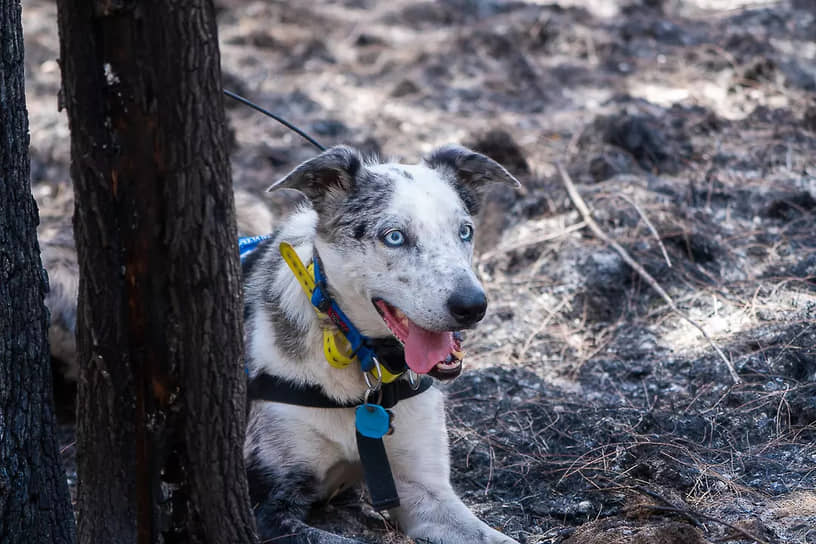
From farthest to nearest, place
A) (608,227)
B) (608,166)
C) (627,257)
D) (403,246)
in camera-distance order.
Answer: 1. (608,166)
2. (608,227)
3. (627,257)
4. (403,246)

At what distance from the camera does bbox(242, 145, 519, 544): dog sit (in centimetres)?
314

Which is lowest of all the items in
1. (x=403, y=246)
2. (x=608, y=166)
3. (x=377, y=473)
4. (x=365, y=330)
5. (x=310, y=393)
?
(x=377, y=473)

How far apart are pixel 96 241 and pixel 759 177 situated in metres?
5.56

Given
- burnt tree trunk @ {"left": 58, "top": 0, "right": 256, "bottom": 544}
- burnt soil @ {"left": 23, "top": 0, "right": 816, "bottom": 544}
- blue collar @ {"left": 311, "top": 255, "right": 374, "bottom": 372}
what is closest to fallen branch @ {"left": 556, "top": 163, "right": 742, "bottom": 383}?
burnt soil @ {"left": 23, "top": 0, "right": 816, "bottom": 544}

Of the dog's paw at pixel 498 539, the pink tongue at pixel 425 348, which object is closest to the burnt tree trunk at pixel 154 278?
the pink tongue at pixel 425 348

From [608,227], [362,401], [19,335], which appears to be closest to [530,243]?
[608,227]

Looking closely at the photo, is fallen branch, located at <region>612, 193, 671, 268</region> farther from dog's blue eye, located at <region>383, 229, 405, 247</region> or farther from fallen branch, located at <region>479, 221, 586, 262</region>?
dog's blue eye, located at <region>383, 229, 405, 247</region>

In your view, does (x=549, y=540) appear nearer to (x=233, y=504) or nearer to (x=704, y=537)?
(x=704, y=537)

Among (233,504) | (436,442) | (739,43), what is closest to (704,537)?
(436,442)

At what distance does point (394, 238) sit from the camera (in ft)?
10.6

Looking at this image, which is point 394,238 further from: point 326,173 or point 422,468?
point 422,468

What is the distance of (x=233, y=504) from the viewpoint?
2510mm

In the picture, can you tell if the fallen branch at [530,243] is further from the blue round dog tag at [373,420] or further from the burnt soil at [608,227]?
the blue round dog tag at [373,420]

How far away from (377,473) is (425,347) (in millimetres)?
602
